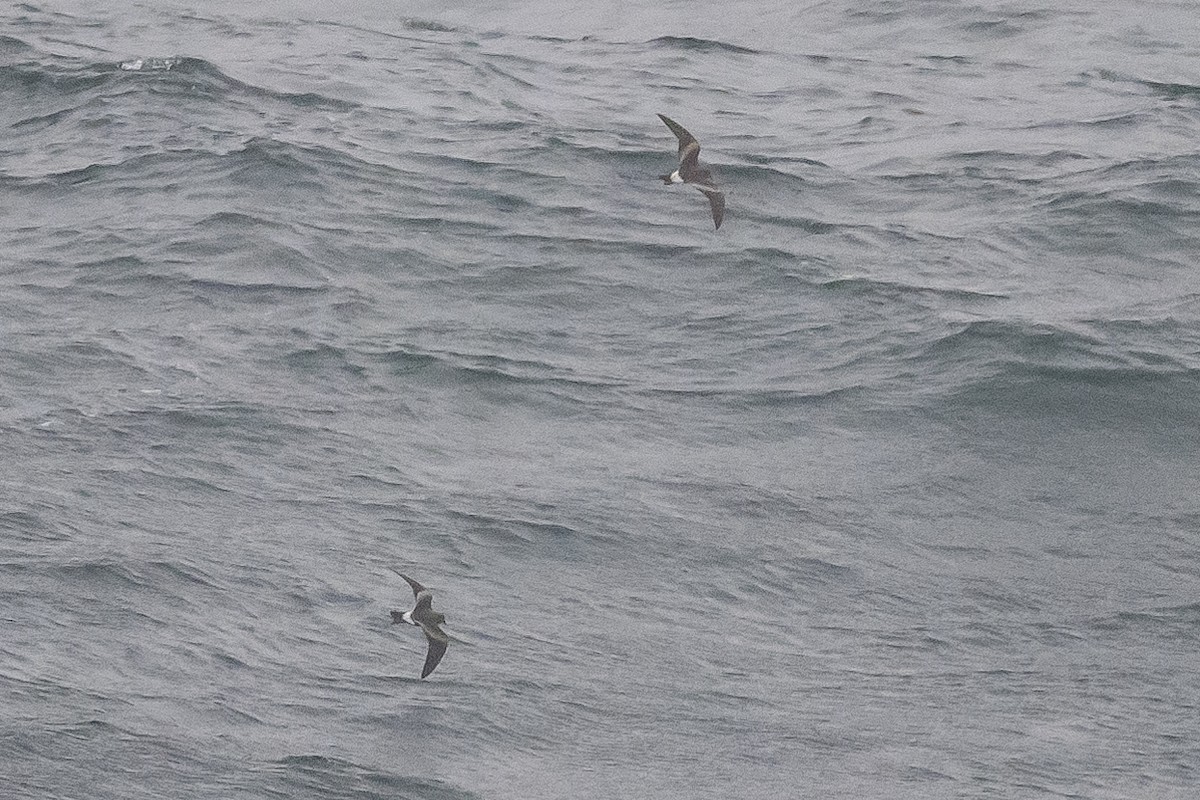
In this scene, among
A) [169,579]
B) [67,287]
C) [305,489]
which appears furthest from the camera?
[67,287]

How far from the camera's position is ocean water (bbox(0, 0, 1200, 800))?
14.9m

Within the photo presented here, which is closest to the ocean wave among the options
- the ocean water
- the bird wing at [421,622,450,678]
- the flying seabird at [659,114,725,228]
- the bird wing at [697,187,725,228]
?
the ocean water

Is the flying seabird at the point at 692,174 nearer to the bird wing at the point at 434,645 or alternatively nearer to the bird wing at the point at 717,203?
the bird wing at the point at 717,203

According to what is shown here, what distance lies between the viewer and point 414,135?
25969 millimetres

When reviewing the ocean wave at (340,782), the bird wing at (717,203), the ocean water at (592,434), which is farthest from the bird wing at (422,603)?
the bird wing at (717,203)

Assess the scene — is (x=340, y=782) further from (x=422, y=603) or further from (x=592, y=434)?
(x=592, y=434)

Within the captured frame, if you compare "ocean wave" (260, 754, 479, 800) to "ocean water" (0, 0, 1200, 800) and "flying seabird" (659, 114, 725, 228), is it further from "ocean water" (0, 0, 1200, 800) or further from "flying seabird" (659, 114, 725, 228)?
"flying seabird" (659, 114, 725, 228)

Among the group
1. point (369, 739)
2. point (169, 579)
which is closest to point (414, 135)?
point (169, 579)

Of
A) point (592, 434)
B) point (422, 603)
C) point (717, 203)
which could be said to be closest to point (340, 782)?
point (422, 603)

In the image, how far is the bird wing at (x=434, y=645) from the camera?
47.3 ft

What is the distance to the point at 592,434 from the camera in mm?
18812

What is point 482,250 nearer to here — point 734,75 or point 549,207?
point 549,207

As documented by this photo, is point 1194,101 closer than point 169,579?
No

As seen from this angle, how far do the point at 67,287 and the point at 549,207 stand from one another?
16.8 ft
